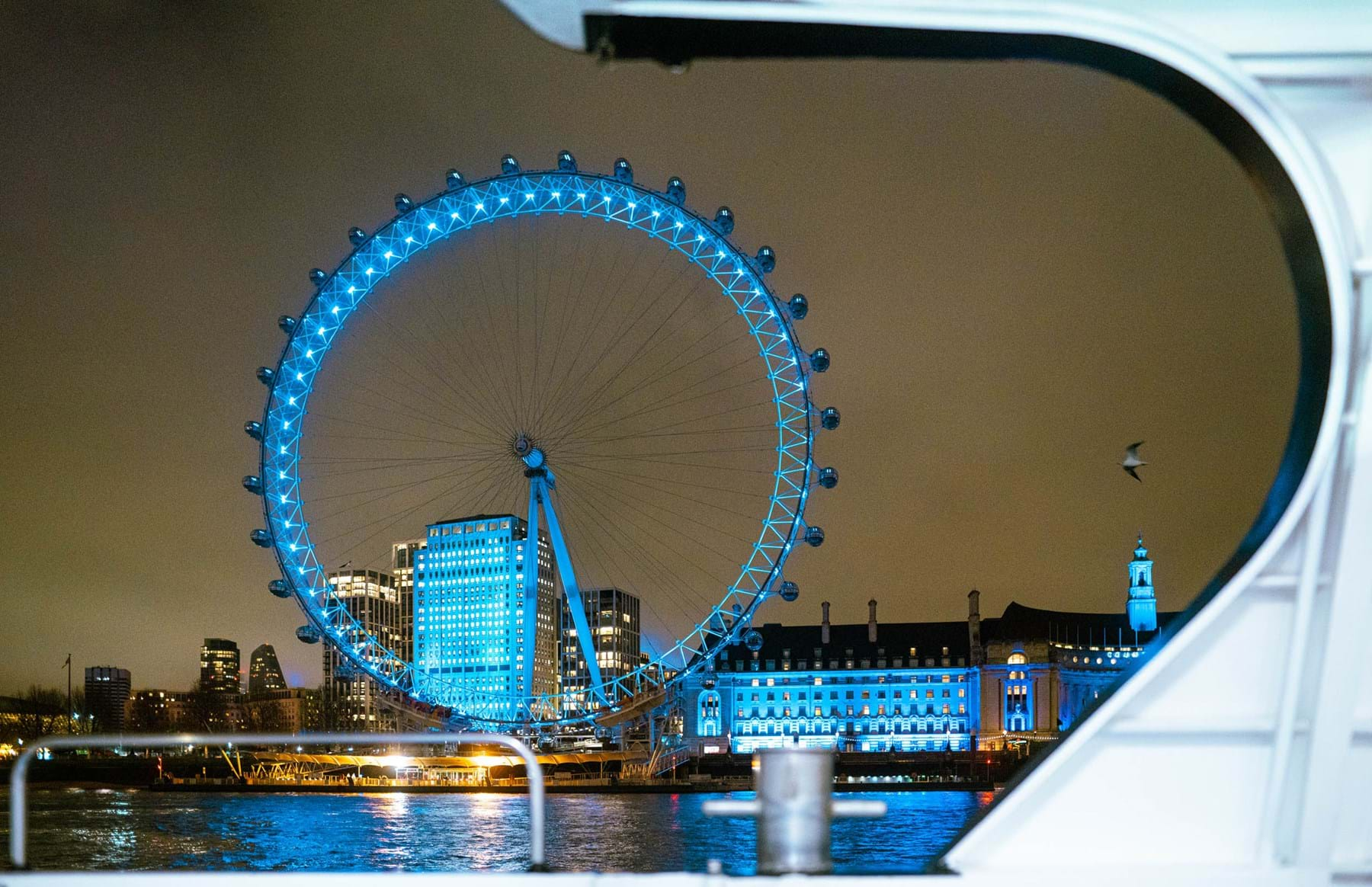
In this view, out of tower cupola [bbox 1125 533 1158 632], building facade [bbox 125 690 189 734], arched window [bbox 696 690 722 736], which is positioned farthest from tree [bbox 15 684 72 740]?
tower cupola [bbox 1125 533 1158 632]

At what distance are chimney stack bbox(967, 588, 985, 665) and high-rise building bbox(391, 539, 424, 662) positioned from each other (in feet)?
173

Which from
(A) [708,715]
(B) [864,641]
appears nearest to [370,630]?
(A) [708,715]

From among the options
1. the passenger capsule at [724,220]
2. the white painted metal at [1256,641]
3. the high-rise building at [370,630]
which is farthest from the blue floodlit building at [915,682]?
the white painted metal at [1256,641]

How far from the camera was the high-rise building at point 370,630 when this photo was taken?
11444 cm

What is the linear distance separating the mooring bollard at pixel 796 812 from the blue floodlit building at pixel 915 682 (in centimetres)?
9263

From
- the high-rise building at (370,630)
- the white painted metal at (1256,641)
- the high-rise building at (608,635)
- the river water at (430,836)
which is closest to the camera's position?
the white painted metal at (1256,641)

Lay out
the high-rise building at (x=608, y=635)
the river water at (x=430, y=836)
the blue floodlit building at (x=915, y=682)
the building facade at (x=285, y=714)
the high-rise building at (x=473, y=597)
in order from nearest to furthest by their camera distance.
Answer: the river water at (x=430, y=836), the high-rise building at (x=473, y=597), the high-rise building at (x=608, y=635), the blue floodlit building at (x=915, y=682), the building facade at (x=285, y=714)

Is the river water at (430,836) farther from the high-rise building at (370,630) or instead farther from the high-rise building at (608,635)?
the high-rise building at (370,630)

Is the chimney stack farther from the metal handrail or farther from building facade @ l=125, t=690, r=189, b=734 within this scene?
the metal handrail

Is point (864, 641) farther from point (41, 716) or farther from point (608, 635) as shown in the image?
point (41, 716)

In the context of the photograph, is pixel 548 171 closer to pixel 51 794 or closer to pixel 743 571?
pixel 743 571

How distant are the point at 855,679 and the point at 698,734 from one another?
14.1 m

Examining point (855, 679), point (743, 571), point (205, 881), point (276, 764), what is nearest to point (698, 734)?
point (855, 679)

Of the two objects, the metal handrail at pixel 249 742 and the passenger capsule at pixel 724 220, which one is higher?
the passenger capsule at pixel 724 220
